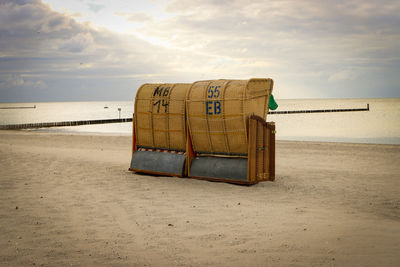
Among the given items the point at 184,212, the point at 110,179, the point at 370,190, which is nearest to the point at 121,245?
the point at 184,212

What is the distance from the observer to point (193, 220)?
603 cm

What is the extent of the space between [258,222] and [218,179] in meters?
3.11

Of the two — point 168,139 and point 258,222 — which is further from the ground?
point 168,139

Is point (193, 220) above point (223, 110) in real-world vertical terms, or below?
below

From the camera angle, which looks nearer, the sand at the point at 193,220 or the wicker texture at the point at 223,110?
the sand at the point at 193,220

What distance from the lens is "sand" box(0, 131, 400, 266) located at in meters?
4.51

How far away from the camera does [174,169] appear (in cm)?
964

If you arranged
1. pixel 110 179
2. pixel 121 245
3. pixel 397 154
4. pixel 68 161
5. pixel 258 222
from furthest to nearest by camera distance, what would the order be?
1. pixel 397 154
2. pixel 68 161
3. pixel 110 179
4. pixel 258 222
5. pixel 121 245

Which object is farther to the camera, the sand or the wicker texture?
the wicker texture

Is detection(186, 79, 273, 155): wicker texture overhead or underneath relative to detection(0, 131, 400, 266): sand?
overhead

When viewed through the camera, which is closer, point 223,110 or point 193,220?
point 193,220

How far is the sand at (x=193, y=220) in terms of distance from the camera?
451cm

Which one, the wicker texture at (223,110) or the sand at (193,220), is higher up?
the wicker texture at (223,110)

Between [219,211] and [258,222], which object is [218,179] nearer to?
[219,211]
